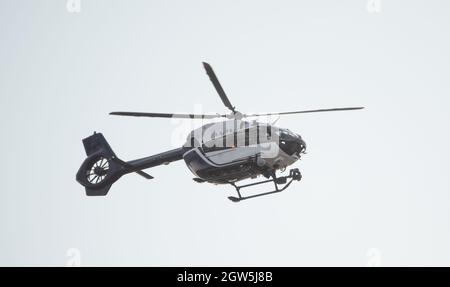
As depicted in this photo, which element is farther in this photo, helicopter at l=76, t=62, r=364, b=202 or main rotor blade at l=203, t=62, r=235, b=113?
helicopter at l=76, t=62, r=364, b=202

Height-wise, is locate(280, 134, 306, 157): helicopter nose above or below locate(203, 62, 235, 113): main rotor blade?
below

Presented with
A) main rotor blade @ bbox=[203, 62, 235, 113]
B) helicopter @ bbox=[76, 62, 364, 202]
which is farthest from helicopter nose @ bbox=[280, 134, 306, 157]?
main rotor blade @ bbox=[203, 62, 235, 113]

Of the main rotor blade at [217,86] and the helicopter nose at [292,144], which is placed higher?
the main rotor blade at [217,86]

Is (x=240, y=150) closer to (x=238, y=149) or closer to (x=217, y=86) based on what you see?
(x=238, y=149)

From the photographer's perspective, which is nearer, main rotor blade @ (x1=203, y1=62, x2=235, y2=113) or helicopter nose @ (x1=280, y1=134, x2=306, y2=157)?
main rotor blade @ (x1=203, y1=62, x2=235, y2=113)

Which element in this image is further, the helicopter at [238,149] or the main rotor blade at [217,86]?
the helicopter at [238,149]

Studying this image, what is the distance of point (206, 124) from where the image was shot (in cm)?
2473

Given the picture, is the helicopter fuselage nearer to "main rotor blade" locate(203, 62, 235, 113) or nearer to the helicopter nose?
the helicopter nose

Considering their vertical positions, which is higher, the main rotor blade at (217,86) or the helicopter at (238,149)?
the main rotor blade at (217,86)

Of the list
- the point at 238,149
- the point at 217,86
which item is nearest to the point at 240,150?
the point at 238,149

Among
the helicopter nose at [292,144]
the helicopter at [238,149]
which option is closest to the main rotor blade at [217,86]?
the helicopter at [238,149]

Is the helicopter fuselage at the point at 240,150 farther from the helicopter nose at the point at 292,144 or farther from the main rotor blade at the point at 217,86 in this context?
the main rotor blade at the point at 217,86
